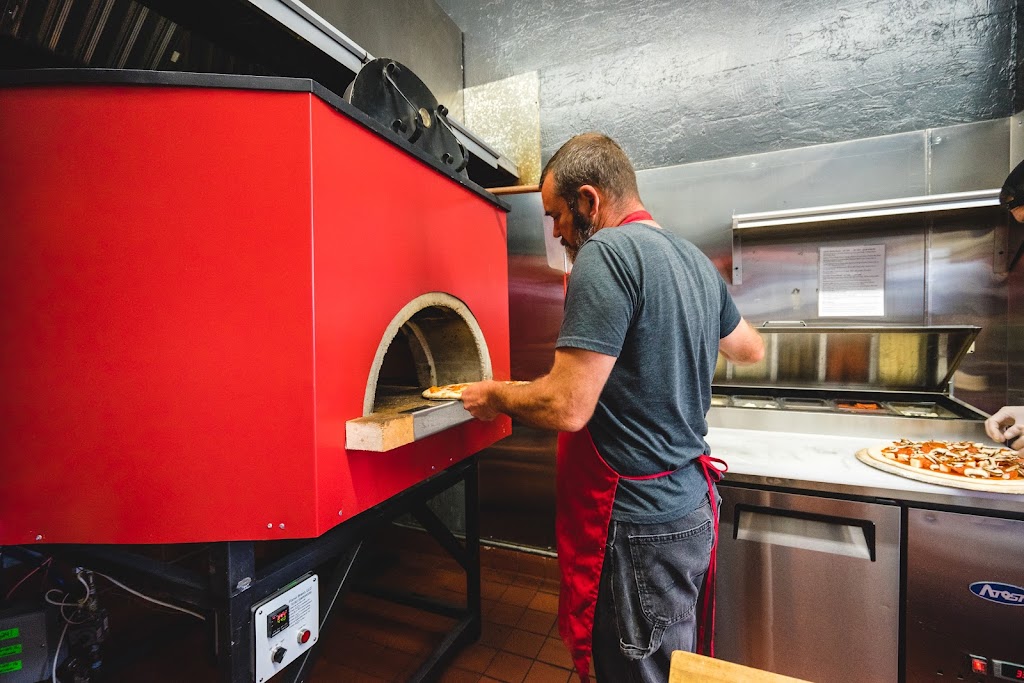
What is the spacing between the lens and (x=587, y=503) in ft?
4.84

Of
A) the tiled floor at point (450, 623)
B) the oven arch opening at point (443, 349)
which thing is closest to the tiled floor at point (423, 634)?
the tiled floor at point (450, 623)

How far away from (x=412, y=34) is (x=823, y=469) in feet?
11.3

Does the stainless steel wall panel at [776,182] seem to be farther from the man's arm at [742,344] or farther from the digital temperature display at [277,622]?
the digital temperature display at [277,622]

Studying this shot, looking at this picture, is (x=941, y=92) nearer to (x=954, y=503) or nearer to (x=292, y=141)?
(x=954, y=503)

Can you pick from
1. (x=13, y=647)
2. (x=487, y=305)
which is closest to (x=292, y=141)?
(x=487, y=305)

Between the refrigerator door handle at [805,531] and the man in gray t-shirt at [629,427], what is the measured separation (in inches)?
22.8

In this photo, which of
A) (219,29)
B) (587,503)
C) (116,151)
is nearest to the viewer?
(116,151)

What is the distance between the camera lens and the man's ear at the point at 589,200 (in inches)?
61.2

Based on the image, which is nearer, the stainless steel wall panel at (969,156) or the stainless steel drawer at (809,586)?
Answer: the stainless steel drawer at (809,586)

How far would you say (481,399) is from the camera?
5.05ft

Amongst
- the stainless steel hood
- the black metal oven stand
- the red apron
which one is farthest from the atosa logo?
the stainless steel hood

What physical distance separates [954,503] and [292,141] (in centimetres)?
249

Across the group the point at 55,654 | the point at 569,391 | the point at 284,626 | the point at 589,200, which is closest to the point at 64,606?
the point at 55,654

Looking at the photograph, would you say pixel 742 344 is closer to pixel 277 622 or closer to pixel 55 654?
pixel 277 622
